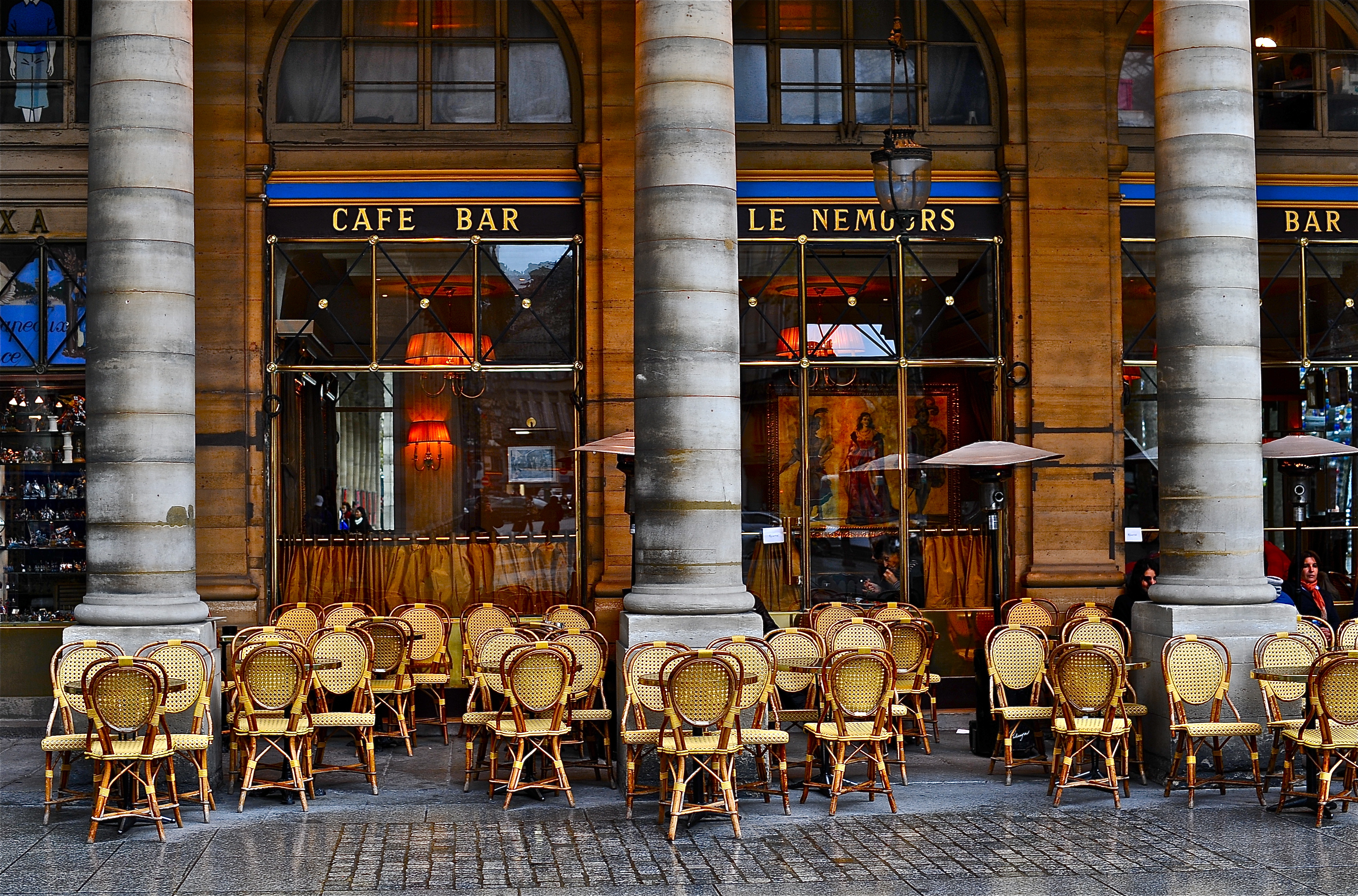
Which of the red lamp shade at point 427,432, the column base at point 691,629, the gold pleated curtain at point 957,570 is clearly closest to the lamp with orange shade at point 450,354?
the red lamp shade at point 427,432

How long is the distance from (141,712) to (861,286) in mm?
8445

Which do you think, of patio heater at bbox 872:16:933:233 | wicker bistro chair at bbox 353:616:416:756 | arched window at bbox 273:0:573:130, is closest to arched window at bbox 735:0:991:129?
arched window at bbox 273:0:573:130

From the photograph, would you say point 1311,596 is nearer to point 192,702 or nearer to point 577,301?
point 577,301

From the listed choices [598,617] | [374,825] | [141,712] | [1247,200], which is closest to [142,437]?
[141,712]

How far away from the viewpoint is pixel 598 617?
14.2 m

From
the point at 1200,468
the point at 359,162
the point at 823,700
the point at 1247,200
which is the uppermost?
the point at 359,162

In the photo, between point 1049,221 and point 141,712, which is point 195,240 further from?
point 1049,221

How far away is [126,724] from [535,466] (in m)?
6.03

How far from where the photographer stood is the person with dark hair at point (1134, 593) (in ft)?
40.8

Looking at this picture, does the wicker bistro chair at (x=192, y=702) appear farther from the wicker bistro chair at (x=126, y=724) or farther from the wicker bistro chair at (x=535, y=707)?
the wicker bistro chair at (x=535, y=707)

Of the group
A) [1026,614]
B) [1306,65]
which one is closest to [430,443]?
[1026,614]

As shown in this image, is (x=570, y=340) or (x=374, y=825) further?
(x=570, y=340)

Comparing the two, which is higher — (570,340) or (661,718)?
(570,340)

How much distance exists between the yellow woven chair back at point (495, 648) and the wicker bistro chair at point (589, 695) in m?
0.22
